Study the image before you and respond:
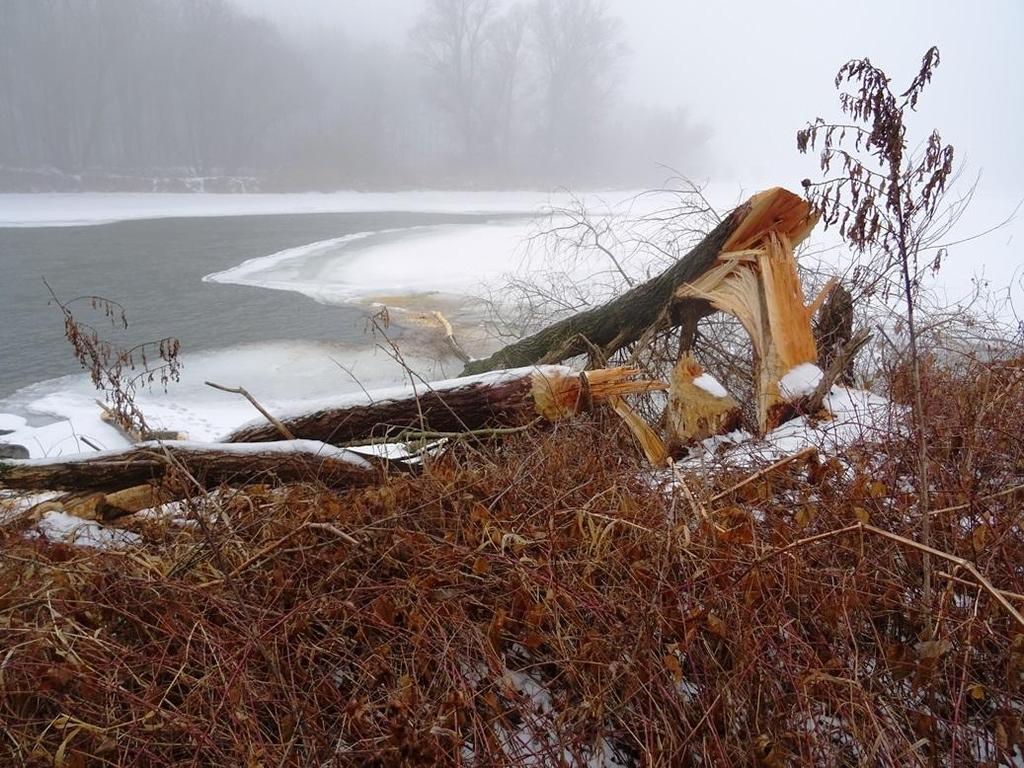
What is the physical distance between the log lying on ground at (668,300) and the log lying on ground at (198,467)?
2345mm

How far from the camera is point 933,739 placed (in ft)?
5.20

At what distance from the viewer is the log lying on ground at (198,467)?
3080 mm

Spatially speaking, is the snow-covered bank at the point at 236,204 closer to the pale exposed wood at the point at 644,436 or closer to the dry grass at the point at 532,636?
the pale exposed wood at the point at 644,436

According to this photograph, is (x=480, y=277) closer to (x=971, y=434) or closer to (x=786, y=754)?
(x=971, y=434)

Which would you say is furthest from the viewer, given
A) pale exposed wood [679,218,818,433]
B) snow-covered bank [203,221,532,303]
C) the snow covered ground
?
snow-covered bank [203,221,532,303]

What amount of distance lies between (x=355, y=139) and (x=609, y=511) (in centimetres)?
4731

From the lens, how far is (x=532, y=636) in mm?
1904

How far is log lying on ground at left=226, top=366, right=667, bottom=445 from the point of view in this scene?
12.2ft

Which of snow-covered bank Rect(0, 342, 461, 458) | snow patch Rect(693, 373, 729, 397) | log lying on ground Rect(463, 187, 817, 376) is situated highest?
log lying on ground Rect(463, 187, 817, 376)

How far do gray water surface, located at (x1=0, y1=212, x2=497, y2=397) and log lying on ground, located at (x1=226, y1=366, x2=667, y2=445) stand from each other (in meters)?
7.22

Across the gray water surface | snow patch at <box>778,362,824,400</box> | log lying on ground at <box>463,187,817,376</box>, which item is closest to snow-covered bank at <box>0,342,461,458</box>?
the gray water surface

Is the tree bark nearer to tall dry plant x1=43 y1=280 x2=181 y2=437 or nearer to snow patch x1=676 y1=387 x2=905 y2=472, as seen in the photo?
snow patch x1=676 y1=387 x2=905 y2=472

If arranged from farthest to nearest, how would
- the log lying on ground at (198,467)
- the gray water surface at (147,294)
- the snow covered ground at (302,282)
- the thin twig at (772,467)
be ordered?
the gray water surface at (147,294)
the snow covered ground at (302,282)
the log lying on ground at (198,467)
the thin twig at (772,467)

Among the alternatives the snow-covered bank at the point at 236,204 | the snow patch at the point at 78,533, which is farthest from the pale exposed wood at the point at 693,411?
the snow-covered bank at the point at 236,204
